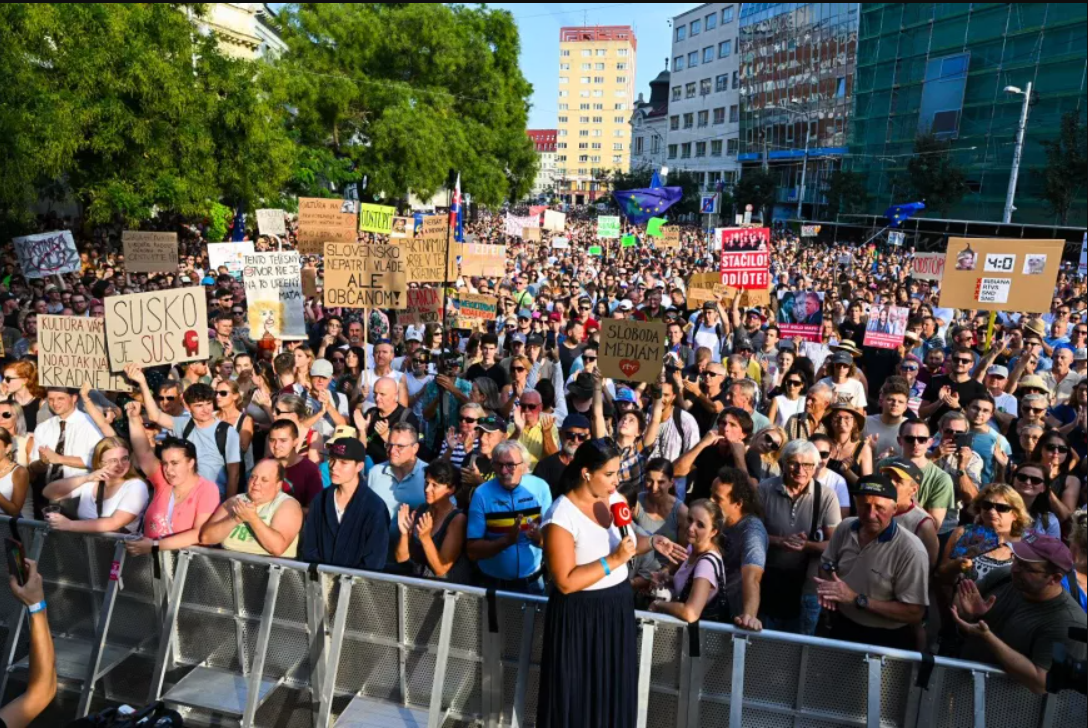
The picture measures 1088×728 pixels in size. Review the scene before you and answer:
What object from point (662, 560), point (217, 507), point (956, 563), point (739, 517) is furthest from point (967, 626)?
point (217, 507)

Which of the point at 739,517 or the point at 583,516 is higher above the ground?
the point at 583,516

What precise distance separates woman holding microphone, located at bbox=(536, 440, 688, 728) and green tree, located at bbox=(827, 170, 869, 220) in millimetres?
47472

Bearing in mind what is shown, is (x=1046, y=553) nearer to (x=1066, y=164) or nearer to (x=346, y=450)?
(x=346, y=450)

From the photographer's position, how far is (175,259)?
42.3ft

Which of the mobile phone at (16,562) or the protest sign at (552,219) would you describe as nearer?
the mobile phone at (16,562)

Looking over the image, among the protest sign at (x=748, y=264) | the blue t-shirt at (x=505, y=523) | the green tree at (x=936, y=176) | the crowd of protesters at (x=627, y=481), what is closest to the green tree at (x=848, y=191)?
the green tree at (x=936, y=176)

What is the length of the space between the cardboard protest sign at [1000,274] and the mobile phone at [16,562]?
9.24 m

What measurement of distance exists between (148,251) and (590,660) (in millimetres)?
11830

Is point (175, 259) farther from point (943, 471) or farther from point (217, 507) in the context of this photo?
point (943, 471)

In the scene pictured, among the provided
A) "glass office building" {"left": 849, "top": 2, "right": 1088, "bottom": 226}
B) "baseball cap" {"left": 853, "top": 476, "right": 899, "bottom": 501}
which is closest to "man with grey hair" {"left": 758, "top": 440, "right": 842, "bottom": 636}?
"baseball cap" {"left": 853, "top": 476, "right": 899, "bottom": 501}

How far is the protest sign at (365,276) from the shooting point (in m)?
8.79

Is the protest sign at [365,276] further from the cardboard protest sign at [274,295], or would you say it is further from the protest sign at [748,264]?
the protest sign at [748,264]

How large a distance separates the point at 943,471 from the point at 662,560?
2046 mm

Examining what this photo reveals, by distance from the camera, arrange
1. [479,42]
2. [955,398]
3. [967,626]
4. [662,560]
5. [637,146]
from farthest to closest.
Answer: [637,146]
[479,42]
[955,398]
[662,560]
[967,626]
